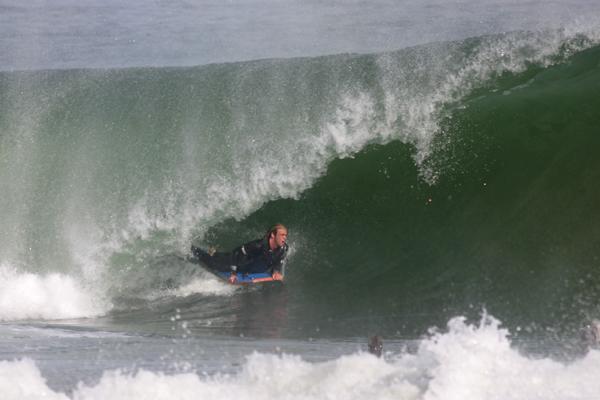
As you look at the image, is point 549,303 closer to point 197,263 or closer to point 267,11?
point 197,263

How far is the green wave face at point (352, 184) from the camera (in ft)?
34.7

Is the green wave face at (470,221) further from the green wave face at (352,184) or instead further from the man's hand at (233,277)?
the man's hand at (233,277)

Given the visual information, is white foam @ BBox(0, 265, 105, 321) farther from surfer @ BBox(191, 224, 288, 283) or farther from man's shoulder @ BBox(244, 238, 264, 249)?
man's shoulder @ BBox(244, 238, 264, 249)

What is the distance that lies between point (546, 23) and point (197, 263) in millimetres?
10478

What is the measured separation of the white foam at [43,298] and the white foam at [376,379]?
13.0ft

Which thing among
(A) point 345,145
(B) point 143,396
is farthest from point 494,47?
(B) point 143,396

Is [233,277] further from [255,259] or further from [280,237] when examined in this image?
[280,237]

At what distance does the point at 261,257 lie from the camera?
35.6ft

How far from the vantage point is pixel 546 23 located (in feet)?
59.8

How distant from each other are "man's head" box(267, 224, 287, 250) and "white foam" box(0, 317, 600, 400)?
3795 millimetres

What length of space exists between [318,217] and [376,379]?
6119 mm

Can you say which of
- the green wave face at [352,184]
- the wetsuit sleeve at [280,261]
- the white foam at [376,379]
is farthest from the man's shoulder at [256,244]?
the white foam at [376,379]

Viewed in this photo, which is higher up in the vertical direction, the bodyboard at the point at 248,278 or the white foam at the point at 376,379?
the bodyboard at the point at 248,278

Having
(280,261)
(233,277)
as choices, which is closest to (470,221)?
(280,261)
